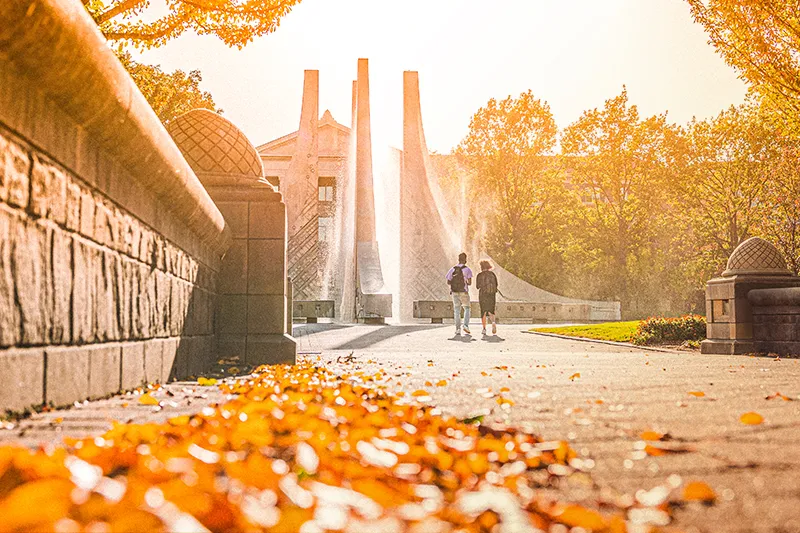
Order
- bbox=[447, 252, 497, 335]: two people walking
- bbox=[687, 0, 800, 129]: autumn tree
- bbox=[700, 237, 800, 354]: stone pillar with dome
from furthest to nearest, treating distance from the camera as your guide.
A: 1. bbox=[447, 252, 497, 335]: two people walking
2. bbox=[687, 0, 800, 129]: autumn tree
3. bbox=[700, 237, 800, 354]: stone pillar with dome

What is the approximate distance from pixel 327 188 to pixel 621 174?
2359 cm

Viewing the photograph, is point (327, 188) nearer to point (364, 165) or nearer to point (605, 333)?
point (364, 165)

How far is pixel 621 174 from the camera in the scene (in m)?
36.9

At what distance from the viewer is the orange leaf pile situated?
4.24 feet

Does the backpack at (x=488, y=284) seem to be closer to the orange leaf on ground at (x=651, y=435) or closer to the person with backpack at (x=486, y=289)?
the person with backpack at (x=486, y=289)

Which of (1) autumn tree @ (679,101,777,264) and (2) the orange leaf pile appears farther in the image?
(1) autumn tree @ (679,101,777,264)

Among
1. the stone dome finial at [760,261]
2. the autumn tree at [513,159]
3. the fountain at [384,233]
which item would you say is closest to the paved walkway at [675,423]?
the stone dome finial at [760,261]

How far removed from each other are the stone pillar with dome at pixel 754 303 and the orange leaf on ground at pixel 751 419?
7679 mm

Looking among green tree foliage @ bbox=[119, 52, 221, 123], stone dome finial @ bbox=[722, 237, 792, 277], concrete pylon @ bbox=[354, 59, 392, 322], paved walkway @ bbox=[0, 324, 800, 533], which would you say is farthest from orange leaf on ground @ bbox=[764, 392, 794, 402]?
concrete pylon @ bbox=[354, 59, 392, 322]

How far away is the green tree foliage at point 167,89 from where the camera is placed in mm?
17344

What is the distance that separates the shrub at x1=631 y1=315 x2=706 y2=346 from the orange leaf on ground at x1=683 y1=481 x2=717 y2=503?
12.4 meters

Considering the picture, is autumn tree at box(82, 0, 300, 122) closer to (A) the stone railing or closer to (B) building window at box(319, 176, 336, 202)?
(A) the stone railing

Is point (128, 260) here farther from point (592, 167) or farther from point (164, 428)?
point (592, 167)

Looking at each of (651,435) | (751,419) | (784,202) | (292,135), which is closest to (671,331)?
(751,419)
